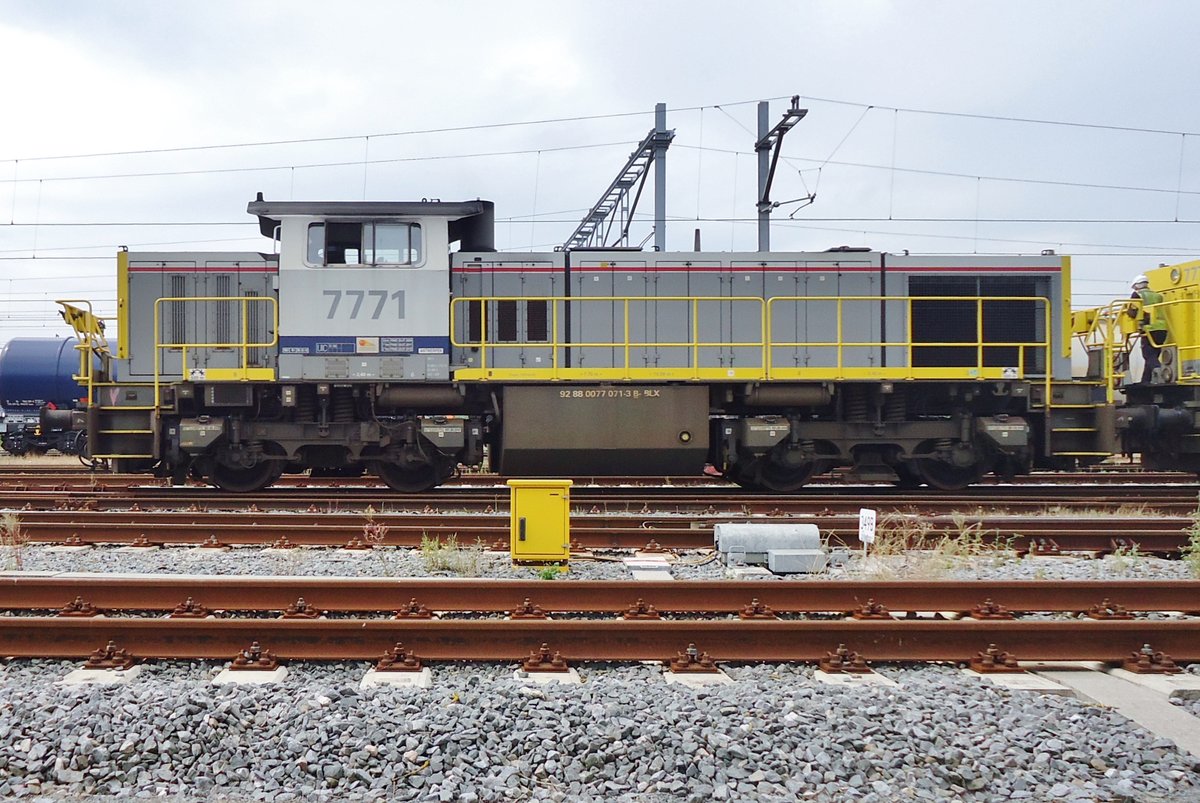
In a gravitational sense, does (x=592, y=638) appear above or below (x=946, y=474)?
below

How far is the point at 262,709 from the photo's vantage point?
3648 mm

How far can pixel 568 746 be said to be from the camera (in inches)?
132

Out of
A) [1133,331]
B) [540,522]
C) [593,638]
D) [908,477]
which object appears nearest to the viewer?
[593,638]

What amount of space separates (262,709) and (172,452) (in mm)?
7635

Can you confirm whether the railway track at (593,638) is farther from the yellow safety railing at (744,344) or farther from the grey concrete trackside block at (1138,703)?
the yellow safety railing at (744,344)

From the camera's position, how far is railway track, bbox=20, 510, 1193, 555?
7609 mm

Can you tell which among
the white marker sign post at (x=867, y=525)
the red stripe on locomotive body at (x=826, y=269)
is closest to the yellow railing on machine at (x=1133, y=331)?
the red stripe on locomotive body at (x=826, y=269)

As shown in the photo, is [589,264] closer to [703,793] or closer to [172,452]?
[172,452]

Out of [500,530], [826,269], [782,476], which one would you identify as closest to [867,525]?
[500,530]

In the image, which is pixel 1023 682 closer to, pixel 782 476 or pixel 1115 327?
pixel 782 476

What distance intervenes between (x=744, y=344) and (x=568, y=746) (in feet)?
25.8

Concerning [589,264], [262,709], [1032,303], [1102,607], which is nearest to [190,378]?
[589,264]

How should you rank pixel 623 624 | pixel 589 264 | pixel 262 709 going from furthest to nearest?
pixel 589 264
pixel 623 624
pixel 262 709

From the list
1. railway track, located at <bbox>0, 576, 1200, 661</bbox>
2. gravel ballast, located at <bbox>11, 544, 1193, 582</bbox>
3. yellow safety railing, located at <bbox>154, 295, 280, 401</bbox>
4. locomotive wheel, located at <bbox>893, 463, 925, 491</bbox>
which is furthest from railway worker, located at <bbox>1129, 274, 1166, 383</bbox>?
yellow safety railing, located at <bbox>154, 295, 280, 401</bbox>
